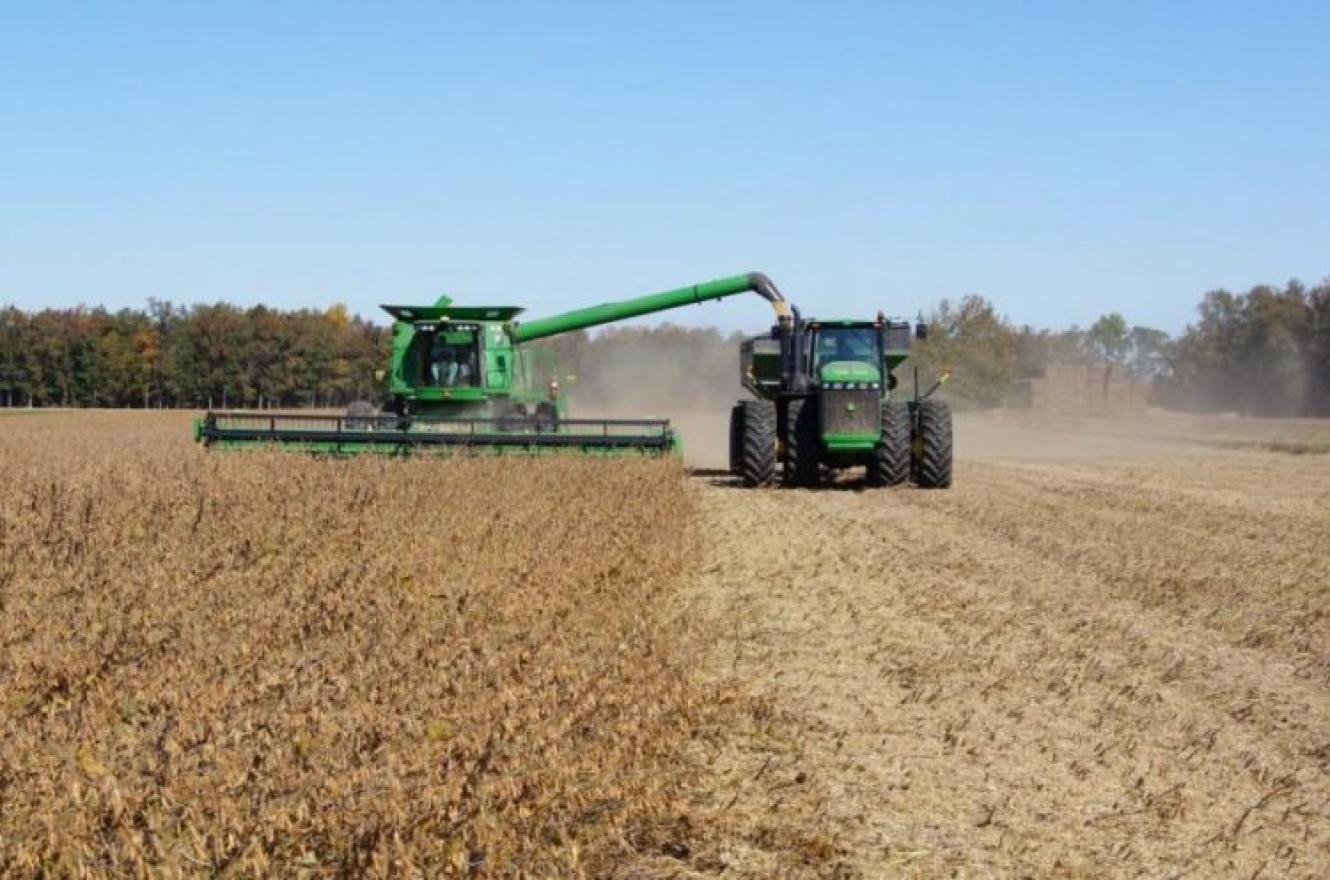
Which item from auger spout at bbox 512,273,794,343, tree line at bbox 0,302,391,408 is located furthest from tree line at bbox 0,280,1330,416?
auger spout at bbox 512,273,794,343

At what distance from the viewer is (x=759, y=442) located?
662 inches

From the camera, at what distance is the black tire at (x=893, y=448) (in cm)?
1655


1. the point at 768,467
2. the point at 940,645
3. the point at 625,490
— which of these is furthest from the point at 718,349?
the point at 940,645

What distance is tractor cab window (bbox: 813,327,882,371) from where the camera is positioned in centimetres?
1709

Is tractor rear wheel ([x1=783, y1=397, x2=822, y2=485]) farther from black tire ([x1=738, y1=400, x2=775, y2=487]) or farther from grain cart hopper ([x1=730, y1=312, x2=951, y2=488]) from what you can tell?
black tire ([x1=738, y1=400, x2=775, y2=487])

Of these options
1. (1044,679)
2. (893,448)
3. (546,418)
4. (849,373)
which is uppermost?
(849,373)

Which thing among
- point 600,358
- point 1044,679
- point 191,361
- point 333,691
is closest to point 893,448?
point 1044,679

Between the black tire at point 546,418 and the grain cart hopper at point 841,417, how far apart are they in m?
2.21

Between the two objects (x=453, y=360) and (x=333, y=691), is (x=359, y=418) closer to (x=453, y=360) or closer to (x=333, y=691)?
(x=453, y=360)

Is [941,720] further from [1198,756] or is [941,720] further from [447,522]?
[447,522]

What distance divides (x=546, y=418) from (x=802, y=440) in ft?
9.81

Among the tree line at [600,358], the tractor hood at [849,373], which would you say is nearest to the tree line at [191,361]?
the tree line at [600,358]

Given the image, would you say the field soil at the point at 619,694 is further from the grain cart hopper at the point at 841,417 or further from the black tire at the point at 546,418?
the black tire at the point at 546,418

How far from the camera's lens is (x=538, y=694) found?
17.3 ft
